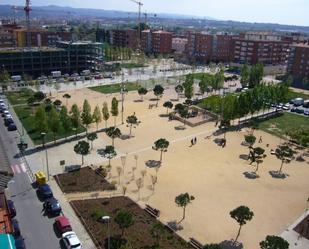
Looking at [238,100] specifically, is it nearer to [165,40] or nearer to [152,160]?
[152,160]

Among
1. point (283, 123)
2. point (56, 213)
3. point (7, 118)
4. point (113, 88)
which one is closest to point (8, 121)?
point (7, 118)

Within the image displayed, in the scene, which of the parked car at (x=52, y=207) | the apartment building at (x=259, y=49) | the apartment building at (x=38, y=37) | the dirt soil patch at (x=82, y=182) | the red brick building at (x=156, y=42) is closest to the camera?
the parked car at (x=52, y=207)

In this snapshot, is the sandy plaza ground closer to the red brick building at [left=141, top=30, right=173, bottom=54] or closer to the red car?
the red car

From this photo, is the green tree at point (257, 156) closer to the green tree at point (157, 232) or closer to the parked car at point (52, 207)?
the green tree at point (157, 232)

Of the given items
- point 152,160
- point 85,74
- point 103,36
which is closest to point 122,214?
point 152,160

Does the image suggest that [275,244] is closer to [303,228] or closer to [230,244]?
[230,244]

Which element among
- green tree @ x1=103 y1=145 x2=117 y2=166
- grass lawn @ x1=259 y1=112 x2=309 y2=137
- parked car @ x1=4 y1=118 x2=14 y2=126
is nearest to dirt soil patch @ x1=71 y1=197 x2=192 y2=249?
green tree @ x1=103 y1=145 x2=117 y2=166

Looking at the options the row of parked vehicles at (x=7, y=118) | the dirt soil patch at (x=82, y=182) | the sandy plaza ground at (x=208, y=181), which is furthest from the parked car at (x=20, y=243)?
the row of parked vehicles at (x=7, y=118)
